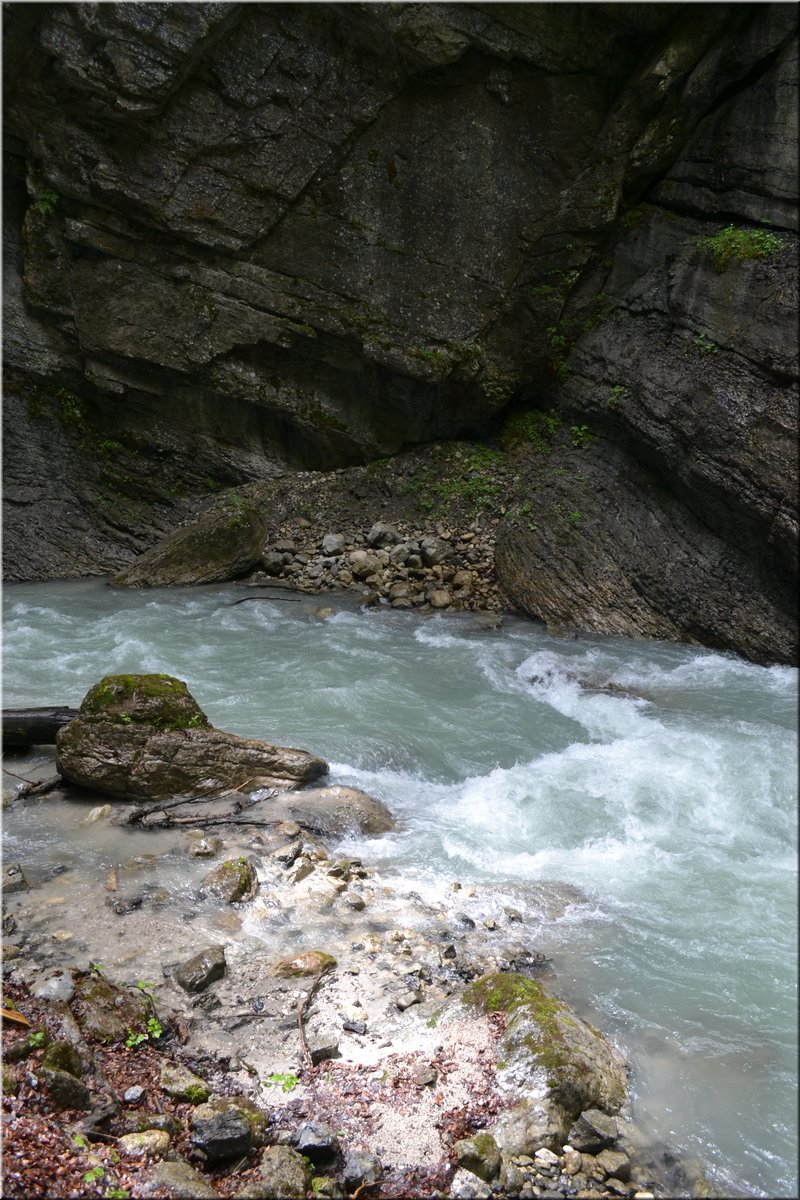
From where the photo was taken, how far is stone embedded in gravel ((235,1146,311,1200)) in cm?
253

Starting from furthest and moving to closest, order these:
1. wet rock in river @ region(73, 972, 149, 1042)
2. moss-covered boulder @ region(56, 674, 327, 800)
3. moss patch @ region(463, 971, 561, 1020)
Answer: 1. moss-covered boulder @ region(56, 674, 327, 800)
2. moss patch @ region(463, 971, 561, 1020)
3. wet rock in river @ region(73, 972, 149, 1042)

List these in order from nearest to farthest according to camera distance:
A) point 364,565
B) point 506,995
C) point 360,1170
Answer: point 360,1170 < point 506,995 < point 364,565

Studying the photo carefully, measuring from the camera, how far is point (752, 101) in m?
9.99

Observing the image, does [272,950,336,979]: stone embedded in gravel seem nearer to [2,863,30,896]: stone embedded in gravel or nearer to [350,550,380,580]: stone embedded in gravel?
[2,863,30,896]: stone embedded in gravel

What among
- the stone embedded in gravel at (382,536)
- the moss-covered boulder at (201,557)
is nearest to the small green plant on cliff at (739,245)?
the stone embedded in gravel at (382,536)

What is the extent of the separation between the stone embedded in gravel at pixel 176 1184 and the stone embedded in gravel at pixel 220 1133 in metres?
0.10

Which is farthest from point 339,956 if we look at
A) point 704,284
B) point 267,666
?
point 704,284

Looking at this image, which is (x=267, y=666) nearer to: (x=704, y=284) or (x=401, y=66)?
(x=704, y=284)

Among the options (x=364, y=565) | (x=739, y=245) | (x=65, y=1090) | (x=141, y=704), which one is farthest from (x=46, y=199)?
(x=65, y=1090)

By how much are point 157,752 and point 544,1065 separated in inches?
138

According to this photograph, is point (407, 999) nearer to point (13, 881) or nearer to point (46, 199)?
point (13, 881)

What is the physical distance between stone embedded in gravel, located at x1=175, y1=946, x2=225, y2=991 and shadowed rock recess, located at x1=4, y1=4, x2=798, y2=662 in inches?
305

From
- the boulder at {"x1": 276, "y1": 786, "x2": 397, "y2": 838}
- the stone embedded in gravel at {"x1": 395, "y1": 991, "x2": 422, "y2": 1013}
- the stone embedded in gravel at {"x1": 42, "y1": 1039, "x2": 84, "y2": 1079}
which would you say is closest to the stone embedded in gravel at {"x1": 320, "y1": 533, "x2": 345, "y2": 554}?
the boulder at {"x1": 276, "y1": 786, "x2": 397, "y2": 838}

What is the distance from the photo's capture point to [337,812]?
18.1 ft
